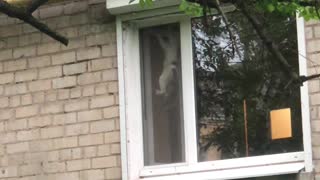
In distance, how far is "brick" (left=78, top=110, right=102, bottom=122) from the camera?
6.95 m

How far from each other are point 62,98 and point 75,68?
291mm

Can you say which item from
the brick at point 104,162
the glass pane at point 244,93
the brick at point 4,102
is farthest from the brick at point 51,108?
the glass pane at point 244,93

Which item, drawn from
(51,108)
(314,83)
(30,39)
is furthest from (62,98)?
(314,83)

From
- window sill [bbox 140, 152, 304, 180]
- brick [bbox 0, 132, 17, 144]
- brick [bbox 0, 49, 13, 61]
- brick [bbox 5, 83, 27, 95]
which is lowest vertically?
window sill [bbox 140, 152, 304, 180]

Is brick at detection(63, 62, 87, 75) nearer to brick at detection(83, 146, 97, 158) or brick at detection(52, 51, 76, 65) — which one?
brick at detection(52, 51, 76, 65)

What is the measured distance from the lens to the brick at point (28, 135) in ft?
23.5

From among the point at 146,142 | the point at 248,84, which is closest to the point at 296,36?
the point at 248,84

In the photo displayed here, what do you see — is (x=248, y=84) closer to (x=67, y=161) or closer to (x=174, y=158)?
(x=174, y=158)

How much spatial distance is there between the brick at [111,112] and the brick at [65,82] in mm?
408

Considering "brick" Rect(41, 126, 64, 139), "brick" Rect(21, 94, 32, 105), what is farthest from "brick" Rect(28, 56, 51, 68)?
"brick" Rect(41, 126, 64, 139)

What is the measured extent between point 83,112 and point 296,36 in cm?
196

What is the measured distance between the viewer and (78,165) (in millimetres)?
6941

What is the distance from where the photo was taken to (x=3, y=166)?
7.22 m

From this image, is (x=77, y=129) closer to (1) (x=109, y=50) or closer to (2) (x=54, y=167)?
(2) (x=54, y=167)
